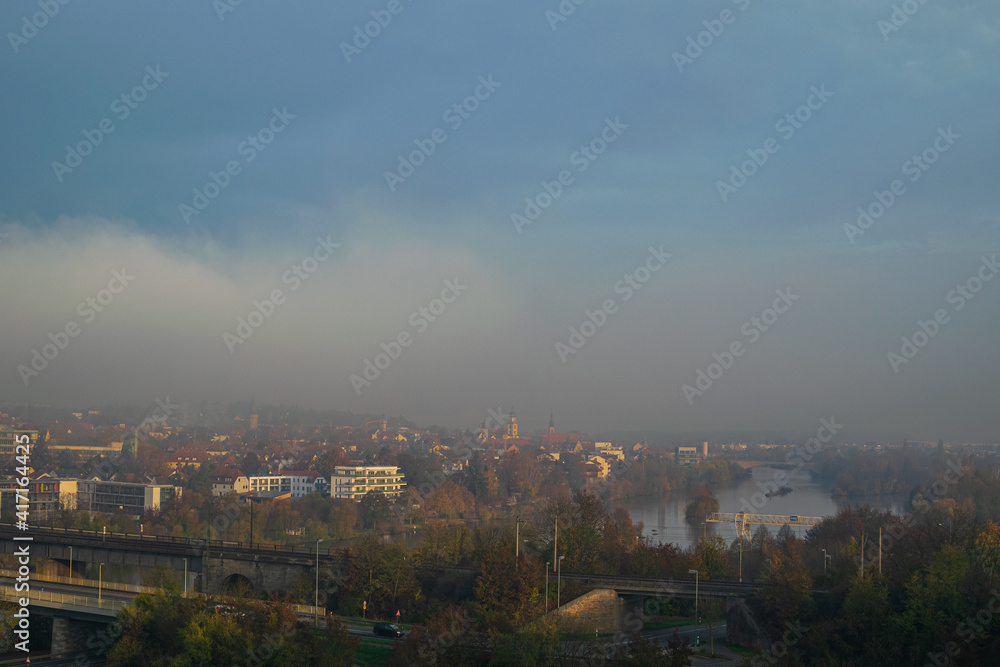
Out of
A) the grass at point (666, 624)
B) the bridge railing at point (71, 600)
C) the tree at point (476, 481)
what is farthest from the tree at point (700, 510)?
the bridge railing at point (71, 600)

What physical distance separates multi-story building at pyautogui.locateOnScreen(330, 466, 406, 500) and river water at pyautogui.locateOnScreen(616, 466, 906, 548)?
16310 mm

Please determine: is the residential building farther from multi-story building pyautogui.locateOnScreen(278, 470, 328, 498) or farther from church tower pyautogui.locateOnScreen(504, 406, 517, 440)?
church tower pyautogui.locateOnScreen(504, 406, 517, 440)

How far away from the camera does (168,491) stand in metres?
52.0

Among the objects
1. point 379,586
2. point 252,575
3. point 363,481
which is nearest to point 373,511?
point 363,481

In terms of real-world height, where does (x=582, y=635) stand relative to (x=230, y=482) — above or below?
below

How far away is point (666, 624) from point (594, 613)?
189cm

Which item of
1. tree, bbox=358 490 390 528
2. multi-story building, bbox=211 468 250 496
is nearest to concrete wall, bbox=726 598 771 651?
tree, bbox=358 490 390 528

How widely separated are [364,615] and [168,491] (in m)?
35.0

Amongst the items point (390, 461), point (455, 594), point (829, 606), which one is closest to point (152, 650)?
point (455, 594)

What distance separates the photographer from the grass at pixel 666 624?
20.2 m

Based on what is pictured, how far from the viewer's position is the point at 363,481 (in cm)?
5888

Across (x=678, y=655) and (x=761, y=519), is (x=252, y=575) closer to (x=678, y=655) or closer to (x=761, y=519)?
(x=678, y=655)

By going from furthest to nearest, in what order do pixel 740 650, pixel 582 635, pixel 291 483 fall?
pixel 291 483, pixel 740 650, pixel 582 635

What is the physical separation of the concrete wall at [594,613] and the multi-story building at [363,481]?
121ft
